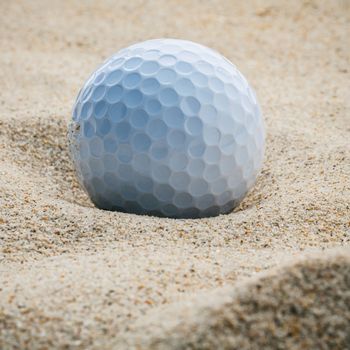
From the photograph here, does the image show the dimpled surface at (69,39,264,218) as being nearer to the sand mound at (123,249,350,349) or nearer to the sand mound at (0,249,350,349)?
the sand mound at (0,249,350,349)

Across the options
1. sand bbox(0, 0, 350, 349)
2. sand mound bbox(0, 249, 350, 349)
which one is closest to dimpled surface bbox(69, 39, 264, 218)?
sand bbox(0, 0, 350, 349)

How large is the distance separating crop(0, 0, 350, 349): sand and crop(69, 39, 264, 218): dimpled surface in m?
0.14

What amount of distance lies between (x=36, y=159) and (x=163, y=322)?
196 cm

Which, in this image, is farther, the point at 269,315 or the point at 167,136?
the point at 167,136

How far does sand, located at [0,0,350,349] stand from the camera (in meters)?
1.97

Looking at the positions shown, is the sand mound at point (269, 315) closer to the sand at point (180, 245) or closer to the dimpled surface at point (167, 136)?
the sand at point (180, 245)

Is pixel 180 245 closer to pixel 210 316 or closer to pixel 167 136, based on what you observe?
pixel 167 136

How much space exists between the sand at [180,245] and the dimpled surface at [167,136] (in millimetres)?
137

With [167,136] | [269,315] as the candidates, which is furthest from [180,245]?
[269,315]

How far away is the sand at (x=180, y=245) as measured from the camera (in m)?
1.97

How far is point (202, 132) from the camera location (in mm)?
2850

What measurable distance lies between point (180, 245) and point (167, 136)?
0.50m

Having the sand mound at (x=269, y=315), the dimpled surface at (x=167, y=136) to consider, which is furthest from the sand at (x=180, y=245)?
the dimpled surface at (x=167, y=136)

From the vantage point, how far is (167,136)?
282 cm
